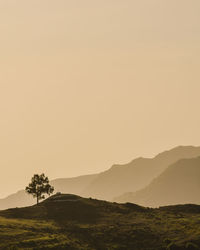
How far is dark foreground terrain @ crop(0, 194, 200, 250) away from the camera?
110 m

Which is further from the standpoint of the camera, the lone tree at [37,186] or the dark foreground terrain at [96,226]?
the lone tree at [37,186]

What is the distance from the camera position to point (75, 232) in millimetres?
122625

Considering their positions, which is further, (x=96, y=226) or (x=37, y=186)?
(x=37, y=186)

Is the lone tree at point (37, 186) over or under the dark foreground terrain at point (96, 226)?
over

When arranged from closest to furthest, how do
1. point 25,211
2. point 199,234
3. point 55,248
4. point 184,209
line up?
point 55,248 → point 199,234 → point 25,211 → point 184,209

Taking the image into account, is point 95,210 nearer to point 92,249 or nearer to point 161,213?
point 161,213

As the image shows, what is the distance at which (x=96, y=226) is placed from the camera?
129m

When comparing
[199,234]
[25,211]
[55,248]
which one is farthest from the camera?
[25,211]

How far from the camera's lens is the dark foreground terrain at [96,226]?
4333 inches

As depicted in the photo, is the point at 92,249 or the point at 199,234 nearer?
the point at 92,249

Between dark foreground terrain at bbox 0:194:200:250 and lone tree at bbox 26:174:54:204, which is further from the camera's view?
lone tree at bbox 26:174:54:204

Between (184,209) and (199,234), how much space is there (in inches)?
1859

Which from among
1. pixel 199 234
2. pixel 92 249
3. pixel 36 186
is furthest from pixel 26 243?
pixel 36 186

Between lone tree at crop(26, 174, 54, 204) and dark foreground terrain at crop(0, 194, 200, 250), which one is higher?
lone tree at crop(26, 174, 54, 204)
